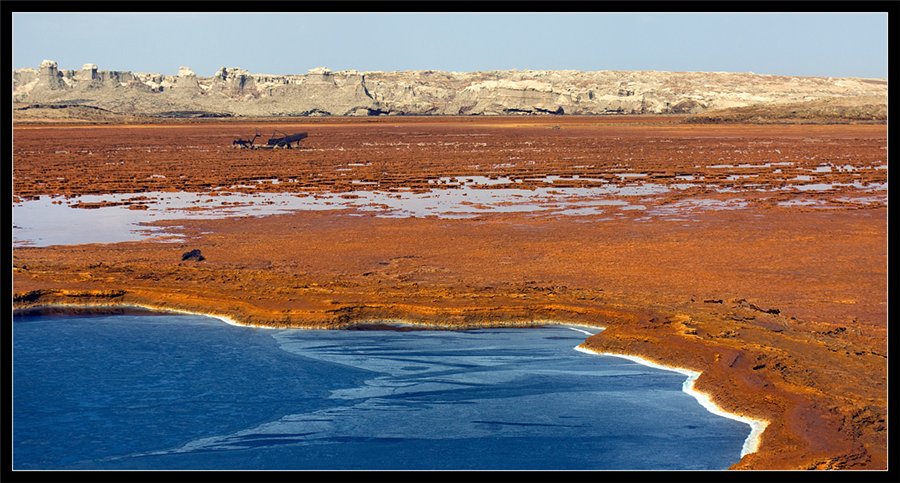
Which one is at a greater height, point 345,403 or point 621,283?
point 621,283

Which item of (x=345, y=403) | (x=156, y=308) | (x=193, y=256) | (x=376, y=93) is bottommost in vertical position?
(x=345, y=403)

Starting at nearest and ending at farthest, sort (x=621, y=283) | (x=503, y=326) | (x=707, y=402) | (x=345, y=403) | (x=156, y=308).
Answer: (x=707, y=402), (x=345, y=403), (x=503, y=326), (x=156, y=308), (x=621, y=283)

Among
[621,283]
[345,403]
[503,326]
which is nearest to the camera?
[345,403]

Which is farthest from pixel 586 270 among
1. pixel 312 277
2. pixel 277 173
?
pixel 277 173

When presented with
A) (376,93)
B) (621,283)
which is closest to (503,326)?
(621,283)

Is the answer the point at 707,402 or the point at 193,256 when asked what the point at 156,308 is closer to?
the point at 193,256

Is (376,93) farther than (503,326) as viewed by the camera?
Yes

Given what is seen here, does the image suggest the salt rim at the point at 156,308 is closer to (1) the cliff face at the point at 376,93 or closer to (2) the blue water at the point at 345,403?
(2) the blue water at the point at 345,403

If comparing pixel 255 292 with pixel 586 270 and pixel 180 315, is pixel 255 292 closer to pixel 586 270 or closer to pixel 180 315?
pixel 180 315
